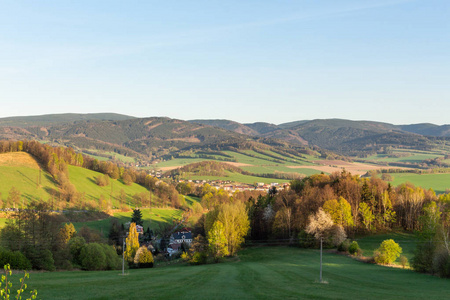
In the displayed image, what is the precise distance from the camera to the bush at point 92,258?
201 ft

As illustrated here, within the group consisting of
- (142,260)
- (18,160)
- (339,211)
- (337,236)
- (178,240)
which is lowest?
(178,240)

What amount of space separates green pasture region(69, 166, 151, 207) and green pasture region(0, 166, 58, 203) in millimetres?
10410

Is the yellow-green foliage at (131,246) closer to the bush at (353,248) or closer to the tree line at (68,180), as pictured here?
the bush at (353,248)

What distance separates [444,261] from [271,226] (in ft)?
154

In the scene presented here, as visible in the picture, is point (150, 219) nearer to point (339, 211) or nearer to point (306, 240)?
point (306, 240)

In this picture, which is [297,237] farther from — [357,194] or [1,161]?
[1,161]

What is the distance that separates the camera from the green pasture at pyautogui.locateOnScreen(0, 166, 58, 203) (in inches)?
4845

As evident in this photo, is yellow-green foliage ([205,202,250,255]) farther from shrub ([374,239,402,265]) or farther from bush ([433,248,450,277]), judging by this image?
bush ([433,248,450,277])

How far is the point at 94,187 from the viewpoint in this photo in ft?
489

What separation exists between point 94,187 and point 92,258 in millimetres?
92899

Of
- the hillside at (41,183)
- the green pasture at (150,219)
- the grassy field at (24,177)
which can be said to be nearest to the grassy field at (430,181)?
the green pasture at (150,219)

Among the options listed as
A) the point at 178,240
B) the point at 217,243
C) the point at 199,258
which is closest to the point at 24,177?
the point at 178,240

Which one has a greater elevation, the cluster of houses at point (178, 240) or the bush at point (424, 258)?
the bush at point (424, 258)

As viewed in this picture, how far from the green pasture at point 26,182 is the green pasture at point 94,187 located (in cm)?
1041
